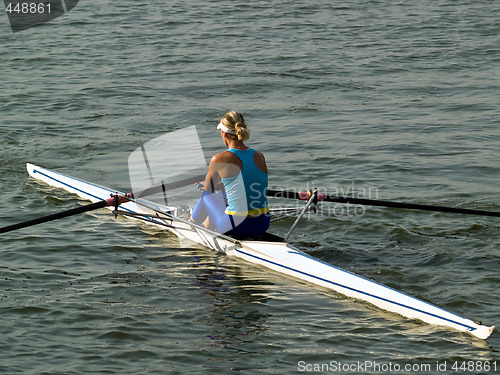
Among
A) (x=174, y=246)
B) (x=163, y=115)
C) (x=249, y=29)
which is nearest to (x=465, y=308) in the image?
(x=174, y=246)

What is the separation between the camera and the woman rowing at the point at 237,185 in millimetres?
7988

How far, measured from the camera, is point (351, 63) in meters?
18.1

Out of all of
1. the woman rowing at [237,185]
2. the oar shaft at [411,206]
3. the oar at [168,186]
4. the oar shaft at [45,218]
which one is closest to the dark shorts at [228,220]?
the woman rowing at [237,185]

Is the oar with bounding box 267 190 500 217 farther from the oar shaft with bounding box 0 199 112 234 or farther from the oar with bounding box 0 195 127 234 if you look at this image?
the oar shaft with bounding box 0 199 112 234

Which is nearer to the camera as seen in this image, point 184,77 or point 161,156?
point 161,156

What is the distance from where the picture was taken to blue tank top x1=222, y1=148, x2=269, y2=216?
8.08 meters

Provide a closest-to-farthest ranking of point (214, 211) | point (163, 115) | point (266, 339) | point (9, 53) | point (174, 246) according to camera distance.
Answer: point (266, 339)
point (214, 211)
point (174, 246)
point (163, 115)
point (9, 53)

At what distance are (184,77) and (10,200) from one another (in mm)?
7356

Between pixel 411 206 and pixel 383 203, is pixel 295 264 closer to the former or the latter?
pixel 383 203

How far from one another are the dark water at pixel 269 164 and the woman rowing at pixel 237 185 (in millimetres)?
485

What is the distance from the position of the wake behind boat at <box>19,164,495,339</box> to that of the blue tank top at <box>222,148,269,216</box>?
0.42 m

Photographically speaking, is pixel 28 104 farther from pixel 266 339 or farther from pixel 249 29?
pixel 266 339

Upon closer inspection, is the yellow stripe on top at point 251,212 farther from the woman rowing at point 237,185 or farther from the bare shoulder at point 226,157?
the bare shoulder at point 226,157

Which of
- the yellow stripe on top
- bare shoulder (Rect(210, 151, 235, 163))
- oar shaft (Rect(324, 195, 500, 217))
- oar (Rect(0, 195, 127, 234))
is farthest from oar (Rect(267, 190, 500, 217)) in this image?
oar (Rect(0, 195, 127, 234))
